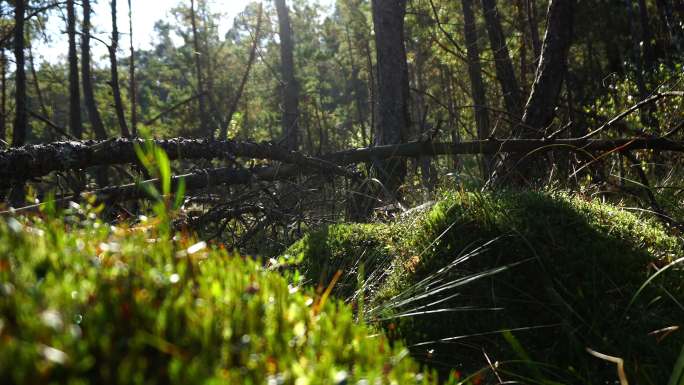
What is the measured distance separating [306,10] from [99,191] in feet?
147

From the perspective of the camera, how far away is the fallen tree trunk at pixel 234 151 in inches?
142

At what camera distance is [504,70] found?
10000mm

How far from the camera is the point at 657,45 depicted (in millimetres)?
17406

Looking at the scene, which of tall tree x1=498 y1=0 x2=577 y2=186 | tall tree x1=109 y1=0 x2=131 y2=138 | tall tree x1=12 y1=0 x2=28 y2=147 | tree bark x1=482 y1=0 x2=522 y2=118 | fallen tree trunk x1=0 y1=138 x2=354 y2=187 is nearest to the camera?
fallen tree trunk x1=0 y1=138 x2=354 y2=187

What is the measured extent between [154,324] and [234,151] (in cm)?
403

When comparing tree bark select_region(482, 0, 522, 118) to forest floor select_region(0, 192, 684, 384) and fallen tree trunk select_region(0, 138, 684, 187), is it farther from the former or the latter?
forest floor select_region(0, 192, 684, 384)

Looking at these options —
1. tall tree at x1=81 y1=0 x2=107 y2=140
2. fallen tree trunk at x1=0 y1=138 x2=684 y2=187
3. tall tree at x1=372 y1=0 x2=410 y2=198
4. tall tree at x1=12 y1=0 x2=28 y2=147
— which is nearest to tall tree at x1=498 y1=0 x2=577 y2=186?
fallen tree trunk at x1=0 y1=138 x2=684 y2=187

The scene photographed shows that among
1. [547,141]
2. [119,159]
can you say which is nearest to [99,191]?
[119,159]

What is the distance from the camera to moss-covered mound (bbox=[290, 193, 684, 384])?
2480 millimetres

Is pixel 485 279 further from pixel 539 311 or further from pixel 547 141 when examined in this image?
pixel 547 141

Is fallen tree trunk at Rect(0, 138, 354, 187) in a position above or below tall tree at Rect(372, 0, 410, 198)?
below

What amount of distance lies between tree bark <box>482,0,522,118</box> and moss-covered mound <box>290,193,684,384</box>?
4.54 m

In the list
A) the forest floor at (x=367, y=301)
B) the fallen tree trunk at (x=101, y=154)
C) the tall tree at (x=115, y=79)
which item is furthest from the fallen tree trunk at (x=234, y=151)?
the tall tree at (x=115, y=79)

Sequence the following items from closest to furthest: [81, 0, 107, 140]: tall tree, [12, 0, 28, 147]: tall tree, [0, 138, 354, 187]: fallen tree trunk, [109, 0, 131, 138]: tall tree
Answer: [0, 138, 354, 187]: fallen tree trunk, [12, 0, 28, 147]: tall tree, [109, 0, 131, 138]: tall tree, [81, 0, 107, 140]: tall tree
